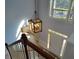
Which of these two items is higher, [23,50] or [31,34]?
[31,34]

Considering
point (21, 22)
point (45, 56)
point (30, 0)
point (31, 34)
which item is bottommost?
point (45, 56)

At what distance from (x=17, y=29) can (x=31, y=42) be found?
0.75 feet

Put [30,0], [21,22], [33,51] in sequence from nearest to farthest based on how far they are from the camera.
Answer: [30,0], [21,22], [33,51]

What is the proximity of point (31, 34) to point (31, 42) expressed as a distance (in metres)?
0.07

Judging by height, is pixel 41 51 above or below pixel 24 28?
below

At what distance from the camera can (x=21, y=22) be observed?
94cm
